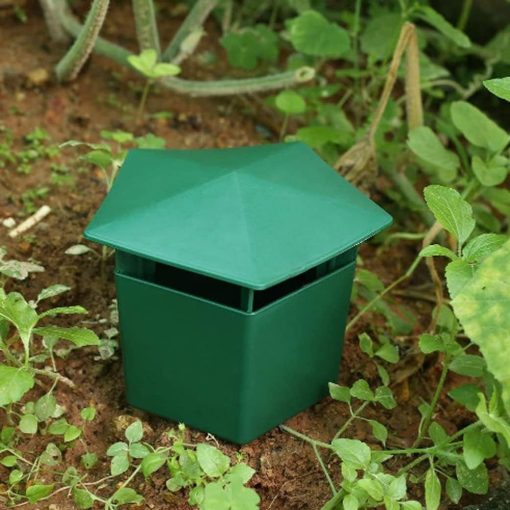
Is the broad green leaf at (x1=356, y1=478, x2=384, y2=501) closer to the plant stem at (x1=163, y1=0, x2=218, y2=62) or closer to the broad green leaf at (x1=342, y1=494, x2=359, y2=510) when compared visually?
the broad green leaf at (x1=342, y1=494, x2=359, y2=510)

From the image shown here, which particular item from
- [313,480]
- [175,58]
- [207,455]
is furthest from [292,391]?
[175,58]

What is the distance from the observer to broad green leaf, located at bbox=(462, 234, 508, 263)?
1632mm

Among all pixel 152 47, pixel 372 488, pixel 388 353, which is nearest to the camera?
pixel 372 488

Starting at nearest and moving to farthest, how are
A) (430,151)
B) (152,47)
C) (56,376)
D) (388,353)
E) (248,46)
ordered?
1. (56,376)
2. (388,353)
3. (430,151)
4. (152,47)
5. (248,46)

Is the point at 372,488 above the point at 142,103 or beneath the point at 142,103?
beneath

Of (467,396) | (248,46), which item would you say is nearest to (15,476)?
(467,396)

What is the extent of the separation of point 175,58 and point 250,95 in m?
0.32

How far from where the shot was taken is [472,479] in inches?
68.4

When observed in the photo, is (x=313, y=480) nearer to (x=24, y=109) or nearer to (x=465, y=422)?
(x=465, y=422)

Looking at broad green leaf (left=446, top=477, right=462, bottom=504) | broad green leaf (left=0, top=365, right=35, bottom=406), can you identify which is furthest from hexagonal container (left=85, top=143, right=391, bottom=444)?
broad green leaf (left=446, top=477, right=462, bottom=504)

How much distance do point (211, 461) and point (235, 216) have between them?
416 mm

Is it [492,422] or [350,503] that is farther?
[350,503]

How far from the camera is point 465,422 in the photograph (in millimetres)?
2057

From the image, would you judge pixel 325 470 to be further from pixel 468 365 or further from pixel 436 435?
pixel 468 365
